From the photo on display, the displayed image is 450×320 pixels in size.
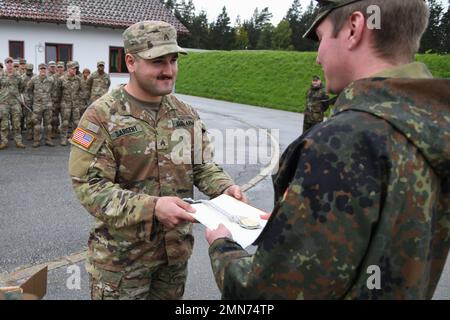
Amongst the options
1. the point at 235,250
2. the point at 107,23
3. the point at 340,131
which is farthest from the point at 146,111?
the point at 107,23

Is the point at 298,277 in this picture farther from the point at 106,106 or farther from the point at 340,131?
the point at 106,106

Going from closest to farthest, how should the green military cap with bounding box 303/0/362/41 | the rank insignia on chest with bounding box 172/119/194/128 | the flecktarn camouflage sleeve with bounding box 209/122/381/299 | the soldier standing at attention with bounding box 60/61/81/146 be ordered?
1. the flecktarn camouflage sleeve with bounding box 209/122/381/299
2. the green military cap with bounding box 303/0/362/41
3. the rank insignia on chest with bounding box 172/119/194/128
4. the soldier standing at attention with bounding box 60/61/81/146

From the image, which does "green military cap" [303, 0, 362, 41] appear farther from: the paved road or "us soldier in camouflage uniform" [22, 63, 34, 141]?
"us soldier in camouflage uniform" [22, 63, 34, 141]

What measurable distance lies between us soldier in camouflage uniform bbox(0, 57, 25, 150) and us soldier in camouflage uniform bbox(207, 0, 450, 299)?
35.4ft

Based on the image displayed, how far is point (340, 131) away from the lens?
1.18 metres

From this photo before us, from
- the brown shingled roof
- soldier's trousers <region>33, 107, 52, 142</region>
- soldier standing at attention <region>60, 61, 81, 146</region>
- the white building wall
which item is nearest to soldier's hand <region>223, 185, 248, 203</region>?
soldier's trousers <region>33, 107, 52, 142</region>

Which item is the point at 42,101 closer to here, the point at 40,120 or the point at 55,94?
the point at 40,120

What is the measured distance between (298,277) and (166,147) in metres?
1.44

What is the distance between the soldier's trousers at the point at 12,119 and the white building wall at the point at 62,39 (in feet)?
24.9

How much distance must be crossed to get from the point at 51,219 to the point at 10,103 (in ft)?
20.4

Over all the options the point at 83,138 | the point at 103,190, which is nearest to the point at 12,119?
the point at 83,138

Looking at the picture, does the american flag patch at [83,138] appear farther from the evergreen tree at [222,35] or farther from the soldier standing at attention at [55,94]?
the evergreen tree at [222,35]

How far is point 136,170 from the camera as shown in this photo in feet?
8.06

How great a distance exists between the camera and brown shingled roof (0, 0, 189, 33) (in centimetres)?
1756
